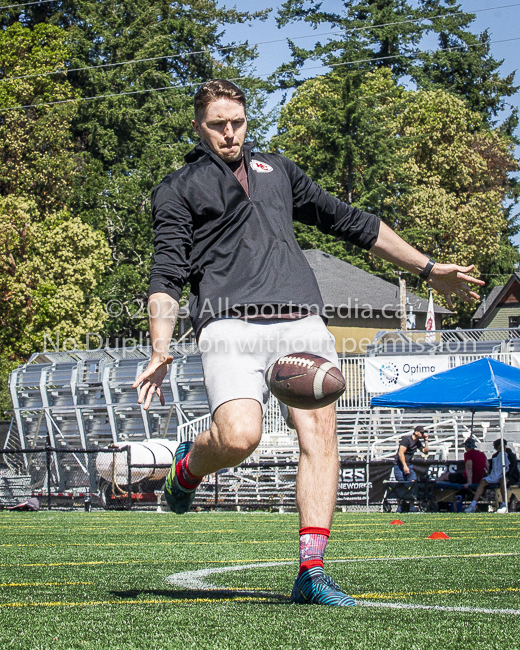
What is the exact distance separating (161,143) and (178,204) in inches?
1755

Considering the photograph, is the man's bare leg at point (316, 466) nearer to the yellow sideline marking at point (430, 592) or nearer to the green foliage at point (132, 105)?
the yellow sideline marking at point (430, 592)

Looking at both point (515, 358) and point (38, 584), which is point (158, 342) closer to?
point (38, 584)

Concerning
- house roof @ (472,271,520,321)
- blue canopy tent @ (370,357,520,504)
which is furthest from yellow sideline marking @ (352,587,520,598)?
house roof @ (472,271,520,321)

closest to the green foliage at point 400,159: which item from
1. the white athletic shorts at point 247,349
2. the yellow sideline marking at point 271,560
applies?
the yellow sideline marking at point 271,560

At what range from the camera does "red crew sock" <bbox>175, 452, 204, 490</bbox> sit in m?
4.13

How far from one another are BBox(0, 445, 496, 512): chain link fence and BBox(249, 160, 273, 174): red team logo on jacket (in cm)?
1307

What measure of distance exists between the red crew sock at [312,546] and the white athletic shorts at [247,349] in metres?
0.59

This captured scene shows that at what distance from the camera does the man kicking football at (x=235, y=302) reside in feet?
12.4

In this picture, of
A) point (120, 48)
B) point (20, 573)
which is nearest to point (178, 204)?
point (20, 573)

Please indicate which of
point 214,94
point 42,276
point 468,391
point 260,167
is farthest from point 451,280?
point 42,276

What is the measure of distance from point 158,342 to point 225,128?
1.09 meters

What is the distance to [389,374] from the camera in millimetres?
24297

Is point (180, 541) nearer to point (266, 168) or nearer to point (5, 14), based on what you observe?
point (266, 168)

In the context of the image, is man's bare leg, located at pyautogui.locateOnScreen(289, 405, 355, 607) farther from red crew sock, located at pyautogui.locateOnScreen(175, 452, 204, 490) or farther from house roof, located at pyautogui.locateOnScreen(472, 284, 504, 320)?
house roof, located at pyautogui.locateOnScreen(472, 284, 504, 320)
